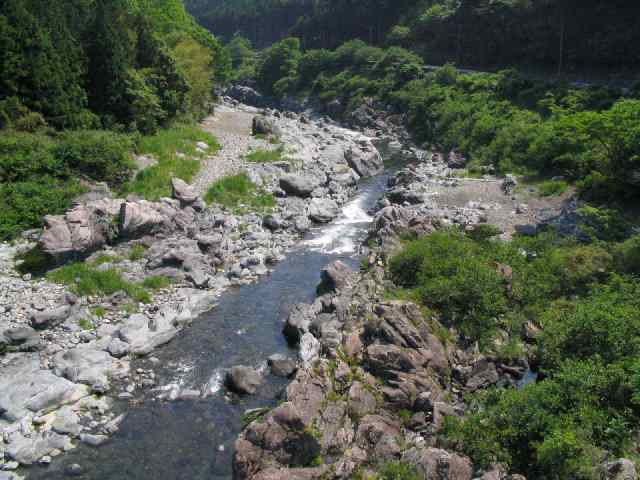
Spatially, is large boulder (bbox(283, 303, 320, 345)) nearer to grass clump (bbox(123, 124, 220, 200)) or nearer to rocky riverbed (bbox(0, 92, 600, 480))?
rocky riverbed (bbox(0, 92, 600, 480))

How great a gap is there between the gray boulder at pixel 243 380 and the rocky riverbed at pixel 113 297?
2.08 metres

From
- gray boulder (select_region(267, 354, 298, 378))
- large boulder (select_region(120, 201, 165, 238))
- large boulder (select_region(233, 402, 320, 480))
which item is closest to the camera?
large boulder (select_region(233, 402, 320, 480))

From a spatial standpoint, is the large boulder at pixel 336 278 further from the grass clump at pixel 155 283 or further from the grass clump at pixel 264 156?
the grass clump at pixel 264 156

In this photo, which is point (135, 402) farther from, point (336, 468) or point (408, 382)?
point (408, 382)

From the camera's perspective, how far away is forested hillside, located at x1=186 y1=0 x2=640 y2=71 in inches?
2104

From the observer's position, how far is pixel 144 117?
4009cm

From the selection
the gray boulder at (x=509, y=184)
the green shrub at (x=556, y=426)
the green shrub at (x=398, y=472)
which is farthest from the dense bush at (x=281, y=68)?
the green shrub at (x=398, y=472)

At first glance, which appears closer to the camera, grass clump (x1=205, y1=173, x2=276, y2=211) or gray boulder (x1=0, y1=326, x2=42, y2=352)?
gray boulder (x1=0, y1=326, x2=42, y2=352)

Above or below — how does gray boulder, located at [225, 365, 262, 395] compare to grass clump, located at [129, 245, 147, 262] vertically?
below

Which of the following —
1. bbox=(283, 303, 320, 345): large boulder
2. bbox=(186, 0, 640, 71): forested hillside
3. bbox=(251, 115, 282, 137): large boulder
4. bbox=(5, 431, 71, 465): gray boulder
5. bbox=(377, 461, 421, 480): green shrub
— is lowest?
bbox=(283, 303, 320, 345): large boulder

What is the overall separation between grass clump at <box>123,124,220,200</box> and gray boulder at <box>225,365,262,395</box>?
15.6m

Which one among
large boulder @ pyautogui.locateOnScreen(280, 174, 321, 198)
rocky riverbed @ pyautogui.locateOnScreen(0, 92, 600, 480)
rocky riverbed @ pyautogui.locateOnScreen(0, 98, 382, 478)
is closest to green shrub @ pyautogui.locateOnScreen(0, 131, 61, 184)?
rocky riverbed @ pyautogui.locateOnScreen(0, 92, 600, 480)

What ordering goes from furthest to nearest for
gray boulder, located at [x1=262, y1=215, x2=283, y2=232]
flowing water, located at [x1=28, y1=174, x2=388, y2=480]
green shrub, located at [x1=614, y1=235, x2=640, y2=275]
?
gray boulder, located at [x1=262, y1=215, x2=283, y2=232] < green shrub, located at [x1=614, y1=235, x2=640, y2=275] < flowing water, located at [x1=28, y1=174, x2=388, y2=480]

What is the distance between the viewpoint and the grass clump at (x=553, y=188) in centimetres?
3322
